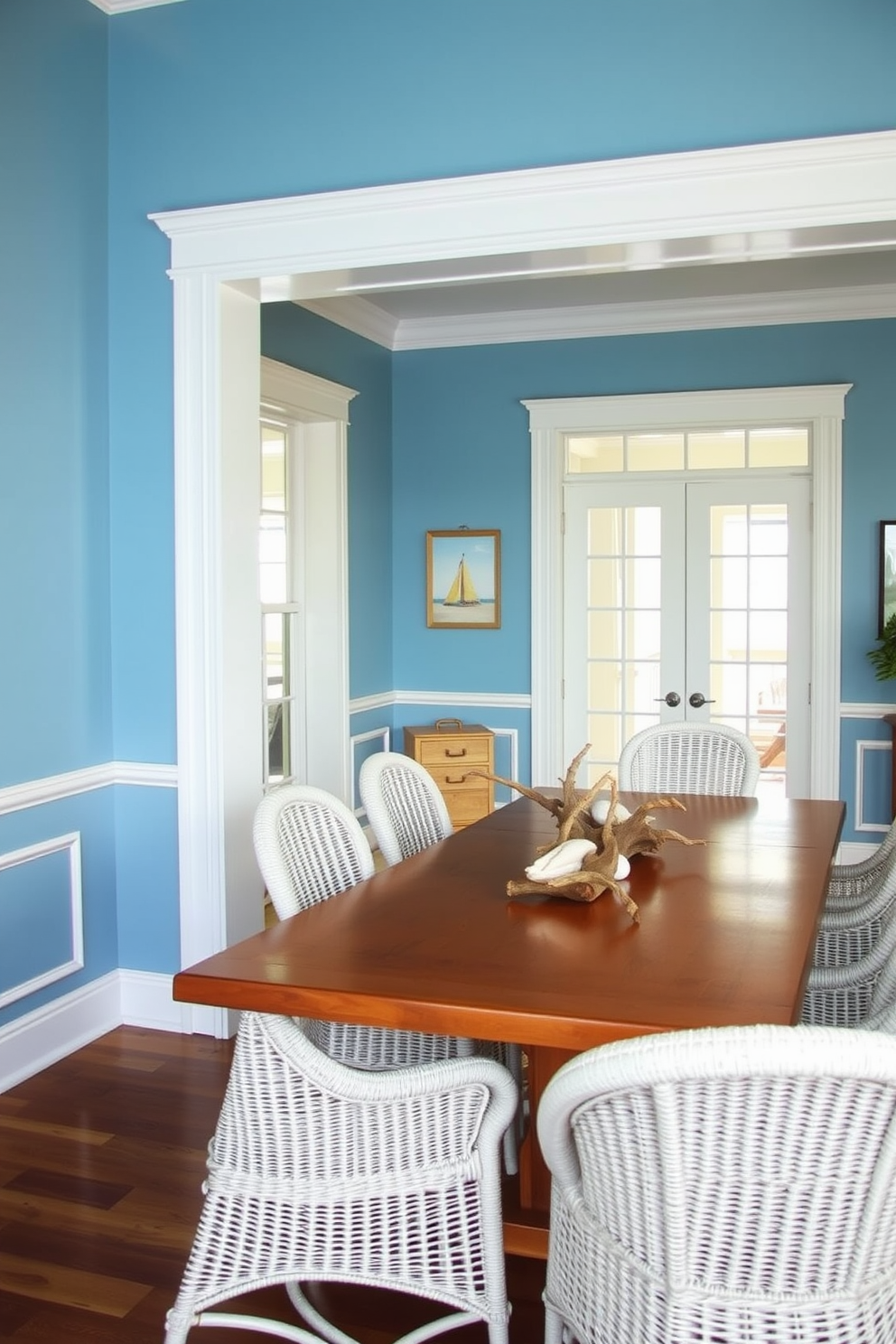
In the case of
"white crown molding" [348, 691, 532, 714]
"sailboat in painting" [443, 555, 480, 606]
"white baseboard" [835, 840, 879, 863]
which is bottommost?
"white baseboard" [835, 840, 879, 863]

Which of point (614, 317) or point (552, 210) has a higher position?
point (614, 317)

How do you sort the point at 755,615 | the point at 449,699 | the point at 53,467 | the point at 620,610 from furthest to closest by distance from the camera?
1. the point at 449,699
2. the point at 620,610
3. the point at 755,615
4. the point at 53,467

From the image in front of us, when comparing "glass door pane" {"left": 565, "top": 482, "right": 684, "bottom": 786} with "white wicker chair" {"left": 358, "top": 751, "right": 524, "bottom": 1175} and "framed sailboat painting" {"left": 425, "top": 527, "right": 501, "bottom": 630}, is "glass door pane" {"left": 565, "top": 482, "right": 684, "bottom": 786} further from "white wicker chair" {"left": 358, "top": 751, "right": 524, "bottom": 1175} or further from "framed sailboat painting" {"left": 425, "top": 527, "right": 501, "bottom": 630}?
"white wicker chair" {"left": 358, "top": 751, "right": 524, "bottom": 1175}

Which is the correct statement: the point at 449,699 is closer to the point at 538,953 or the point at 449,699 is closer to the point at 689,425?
the point at 689,425

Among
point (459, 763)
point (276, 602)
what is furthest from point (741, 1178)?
point (459, 763)

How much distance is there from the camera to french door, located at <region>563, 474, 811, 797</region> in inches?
243

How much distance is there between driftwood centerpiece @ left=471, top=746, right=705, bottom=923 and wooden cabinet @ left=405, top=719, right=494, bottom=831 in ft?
9.76

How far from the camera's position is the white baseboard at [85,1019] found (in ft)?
11.5

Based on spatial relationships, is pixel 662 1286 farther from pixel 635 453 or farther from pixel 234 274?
pixel 635 453

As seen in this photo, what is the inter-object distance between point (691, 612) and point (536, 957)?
4.42 m

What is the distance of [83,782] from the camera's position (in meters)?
3.79

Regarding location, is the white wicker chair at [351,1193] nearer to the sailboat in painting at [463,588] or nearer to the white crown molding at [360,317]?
the white crown molding at [360,317]

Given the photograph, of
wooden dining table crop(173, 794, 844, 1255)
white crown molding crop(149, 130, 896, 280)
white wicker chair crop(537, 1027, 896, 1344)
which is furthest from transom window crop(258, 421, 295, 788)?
white wicker chair crop(537, 1027, 896, 1344)

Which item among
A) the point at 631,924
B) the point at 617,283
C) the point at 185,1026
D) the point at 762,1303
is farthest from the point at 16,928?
the point at 617,283
